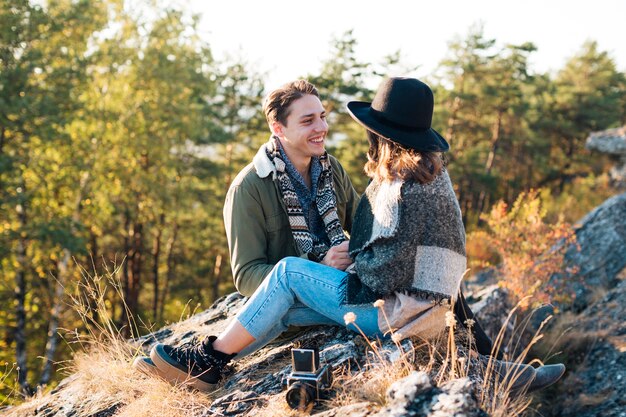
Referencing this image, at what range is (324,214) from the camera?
149 inches

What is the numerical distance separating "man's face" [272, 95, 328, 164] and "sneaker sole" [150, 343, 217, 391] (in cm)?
148

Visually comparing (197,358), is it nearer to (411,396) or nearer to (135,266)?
(411,396)

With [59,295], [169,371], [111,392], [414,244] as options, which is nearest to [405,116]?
[414,244]

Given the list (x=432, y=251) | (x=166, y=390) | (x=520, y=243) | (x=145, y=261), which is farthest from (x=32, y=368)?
(x=432, y=251)

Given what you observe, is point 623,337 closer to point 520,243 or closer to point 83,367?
point 520,243

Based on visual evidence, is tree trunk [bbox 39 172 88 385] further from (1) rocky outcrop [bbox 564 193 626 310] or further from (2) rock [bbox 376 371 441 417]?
(2) rock [bbox 376 371 441 417]

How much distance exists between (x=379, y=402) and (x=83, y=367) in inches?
85.0

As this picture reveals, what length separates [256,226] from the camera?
355 cm

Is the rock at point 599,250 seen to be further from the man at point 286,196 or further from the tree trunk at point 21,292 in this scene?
the tree trunk at point 21,292

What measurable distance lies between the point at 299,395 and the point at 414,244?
0.88 meters

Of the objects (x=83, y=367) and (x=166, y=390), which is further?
(x=83, y=367)

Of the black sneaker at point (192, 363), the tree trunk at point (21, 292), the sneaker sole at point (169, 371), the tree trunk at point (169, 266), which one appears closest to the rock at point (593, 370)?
the black sneaker at point (192, 363)

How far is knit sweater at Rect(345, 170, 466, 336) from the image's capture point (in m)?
2.79

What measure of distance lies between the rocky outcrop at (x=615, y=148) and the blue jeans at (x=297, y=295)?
520 inches
